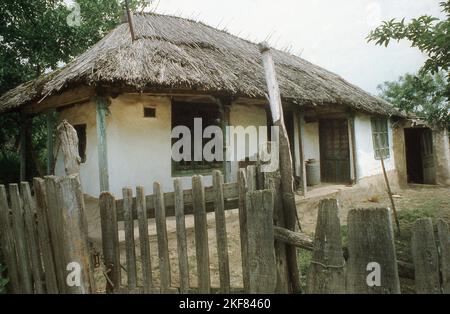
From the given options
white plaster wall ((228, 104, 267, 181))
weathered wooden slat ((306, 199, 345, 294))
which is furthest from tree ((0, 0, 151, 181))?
weathered wooden slat ((306, 199, 345, 294))

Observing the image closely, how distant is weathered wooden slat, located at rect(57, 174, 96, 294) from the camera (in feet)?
7.14

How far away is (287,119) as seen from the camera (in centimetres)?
1003

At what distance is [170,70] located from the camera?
559 cm

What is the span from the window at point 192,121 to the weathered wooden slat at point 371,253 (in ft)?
18.4

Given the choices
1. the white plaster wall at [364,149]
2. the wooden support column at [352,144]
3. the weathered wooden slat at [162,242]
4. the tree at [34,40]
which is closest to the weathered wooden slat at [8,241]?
the weathered wooden slat at [162,242]

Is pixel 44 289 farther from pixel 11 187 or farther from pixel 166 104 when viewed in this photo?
pixel 166 104

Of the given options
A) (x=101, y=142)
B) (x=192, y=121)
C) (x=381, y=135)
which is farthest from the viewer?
(x=381, y=135)

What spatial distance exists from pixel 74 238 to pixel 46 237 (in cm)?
43

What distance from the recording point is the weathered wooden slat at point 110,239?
2383mm

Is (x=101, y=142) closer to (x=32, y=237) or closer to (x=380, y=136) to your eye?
(x=32, y=237)

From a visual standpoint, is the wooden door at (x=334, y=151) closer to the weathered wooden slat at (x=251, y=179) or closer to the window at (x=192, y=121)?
the window at (x=192, y=121)

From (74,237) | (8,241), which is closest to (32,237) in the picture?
(8,241)

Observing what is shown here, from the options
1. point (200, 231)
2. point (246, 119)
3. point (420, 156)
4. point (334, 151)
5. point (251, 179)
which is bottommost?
point (200, 231)

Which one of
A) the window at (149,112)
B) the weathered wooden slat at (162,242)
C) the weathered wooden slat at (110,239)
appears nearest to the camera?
the weathered wooden slat at (162,242)
